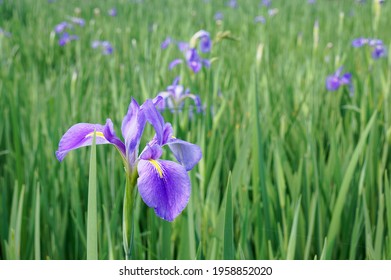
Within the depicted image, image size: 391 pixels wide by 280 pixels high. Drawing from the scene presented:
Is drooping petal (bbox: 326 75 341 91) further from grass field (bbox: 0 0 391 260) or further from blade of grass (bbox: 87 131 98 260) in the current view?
blade of grass (bbox: 87 131 98 260)

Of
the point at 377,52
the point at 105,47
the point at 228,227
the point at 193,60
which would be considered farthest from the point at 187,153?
the point at 105,47

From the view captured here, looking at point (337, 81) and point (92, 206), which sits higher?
point (337, 81)

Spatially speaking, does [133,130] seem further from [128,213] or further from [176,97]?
[176,97]

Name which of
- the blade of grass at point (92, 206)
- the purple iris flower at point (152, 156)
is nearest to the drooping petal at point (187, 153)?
the purple iris flower at point (152, 156)

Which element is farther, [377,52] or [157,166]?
[377,52]

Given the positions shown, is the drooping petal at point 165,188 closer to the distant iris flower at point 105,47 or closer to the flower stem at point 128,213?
the flower stem at point 128,213

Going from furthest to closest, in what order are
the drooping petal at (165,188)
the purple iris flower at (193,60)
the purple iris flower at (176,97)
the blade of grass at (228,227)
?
1. the purple iris flower at (193,60)
2. the purple iris flower at (176,97)
3. the blade of grass at (228,227)
4. the drooping petal at (165,188)

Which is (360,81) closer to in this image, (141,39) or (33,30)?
(141,39)
